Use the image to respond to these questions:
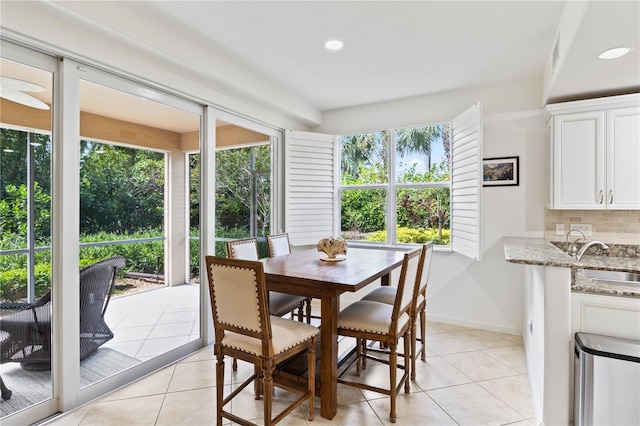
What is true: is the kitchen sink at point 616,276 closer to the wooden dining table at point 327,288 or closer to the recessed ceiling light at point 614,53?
the recessed ceiling light at point 614,53

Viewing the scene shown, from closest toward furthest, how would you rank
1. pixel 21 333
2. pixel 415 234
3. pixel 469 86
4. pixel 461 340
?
pixel 21 333 → pixel 461 340 → pixel 469 86 → pixel 415 234

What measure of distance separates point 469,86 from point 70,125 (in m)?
3.71

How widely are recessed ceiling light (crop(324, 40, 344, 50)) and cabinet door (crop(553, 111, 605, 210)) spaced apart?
203cm

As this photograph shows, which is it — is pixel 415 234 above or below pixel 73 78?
below

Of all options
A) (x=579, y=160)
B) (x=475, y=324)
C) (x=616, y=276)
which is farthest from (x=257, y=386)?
(x=579, y=160)

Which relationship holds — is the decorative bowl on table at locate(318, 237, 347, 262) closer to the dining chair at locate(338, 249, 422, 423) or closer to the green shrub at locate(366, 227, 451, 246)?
the dining chair at locate(338, 249, 422, 423)

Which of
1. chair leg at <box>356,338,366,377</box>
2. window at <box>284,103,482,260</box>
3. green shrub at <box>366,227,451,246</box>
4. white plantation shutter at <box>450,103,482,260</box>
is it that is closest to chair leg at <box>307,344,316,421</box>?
chair leg at <box>356,338,366,377</box>

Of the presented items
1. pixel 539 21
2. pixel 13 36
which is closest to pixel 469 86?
pixel 539 21

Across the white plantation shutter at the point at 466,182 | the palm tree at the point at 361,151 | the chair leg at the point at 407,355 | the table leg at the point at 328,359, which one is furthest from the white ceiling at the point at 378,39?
the chair leg at the point at 407,355

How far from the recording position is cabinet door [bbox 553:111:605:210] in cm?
276

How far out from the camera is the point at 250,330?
5.81 ft

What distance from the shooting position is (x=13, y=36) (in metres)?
1.81

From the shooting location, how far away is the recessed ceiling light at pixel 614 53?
6.51ft

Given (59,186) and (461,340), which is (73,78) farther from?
(461,340)
